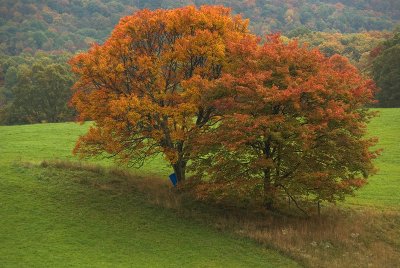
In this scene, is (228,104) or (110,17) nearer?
(228,104)

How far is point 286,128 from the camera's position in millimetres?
20000

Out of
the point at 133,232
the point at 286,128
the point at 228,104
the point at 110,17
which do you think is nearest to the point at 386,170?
the point at 286,128

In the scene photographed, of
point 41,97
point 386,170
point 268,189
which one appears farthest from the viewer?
point 41,97

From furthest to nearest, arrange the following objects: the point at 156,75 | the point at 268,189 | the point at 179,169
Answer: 1. the point at 179,169
2. the point at 156,75
3. the point at 268,189

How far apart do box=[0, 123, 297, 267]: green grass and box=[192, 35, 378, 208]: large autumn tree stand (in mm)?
2728

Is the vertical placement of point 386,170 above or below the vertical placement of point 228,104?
below

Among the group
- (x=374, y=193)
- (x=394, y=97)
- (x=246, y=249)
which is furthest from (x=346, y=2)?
(x=246, y=249)

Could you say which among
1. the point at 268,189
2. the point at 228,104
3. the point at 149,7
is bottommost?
the point at 149,7

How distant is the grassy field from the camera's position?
1767 centimetres

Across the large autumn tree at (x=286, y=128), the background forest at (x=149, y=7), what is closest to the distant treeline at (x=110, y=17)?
the background forest at (x=149, y=7)

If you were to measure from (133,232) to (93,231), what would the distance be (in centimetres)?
178

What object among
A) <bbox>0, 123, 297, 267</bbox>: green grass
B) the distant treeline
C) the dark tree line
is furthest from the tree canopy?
the distant treeline

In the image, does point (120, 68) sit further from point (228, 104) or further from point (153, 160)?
point (153, 160)

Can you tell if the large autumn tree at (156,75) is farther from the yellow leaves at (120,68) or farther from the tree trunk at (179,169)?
the tree trunk at (179,169)
